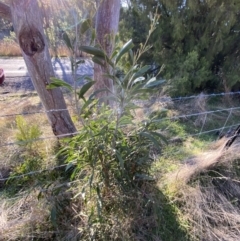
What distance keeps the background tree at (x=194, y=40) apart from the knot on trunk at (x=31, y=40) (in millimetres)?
2516

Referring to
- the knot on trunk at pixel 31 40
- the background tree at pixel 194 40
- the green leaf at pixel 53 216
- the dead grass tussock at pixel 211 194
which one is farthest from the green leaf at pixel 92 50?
the background tree at pixel 194 40

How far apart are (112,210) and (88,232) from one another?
20 centimetres

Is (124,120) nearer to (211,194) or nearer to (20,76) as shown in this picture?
(211,194)

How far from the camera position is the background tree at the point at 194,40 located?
331cm

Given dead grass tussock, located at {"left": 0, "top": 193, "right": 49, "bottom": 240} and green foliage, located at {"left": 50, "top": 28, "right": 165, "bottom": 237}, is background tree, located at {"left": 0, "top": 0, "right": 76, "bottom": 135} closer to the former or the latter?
green foliage, located at {"left": 50, "top": 28, "right": 165, "bottom": 237}

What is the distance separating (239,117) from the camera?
321 centimetres

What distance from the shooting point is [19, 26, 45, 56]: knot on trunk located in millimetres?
1440

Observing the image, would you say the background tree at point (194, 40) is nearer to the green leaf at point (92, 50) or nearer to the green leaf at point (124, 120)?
the green leaf at point (124, 120)

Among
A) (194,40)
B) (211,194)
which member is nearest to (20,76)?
(194,40)

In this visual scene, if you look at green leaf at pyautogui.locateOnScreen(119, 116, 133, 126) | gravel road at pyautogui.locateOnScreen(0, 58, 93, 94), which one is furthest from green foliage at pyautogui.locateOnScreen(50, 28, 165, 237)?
gravel road at pyautogui.locateOnScreen(0, 58, 93, 94)

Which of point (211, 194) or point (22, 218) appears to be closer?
point (22, 218)

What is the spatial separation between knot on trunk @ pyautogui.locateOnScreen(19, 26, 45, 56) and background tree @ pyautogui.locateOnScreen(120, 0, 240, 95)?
8.25 feet

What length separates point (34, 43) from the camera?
1.50 meters

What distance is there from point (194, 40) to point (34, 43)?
3.14 metres
